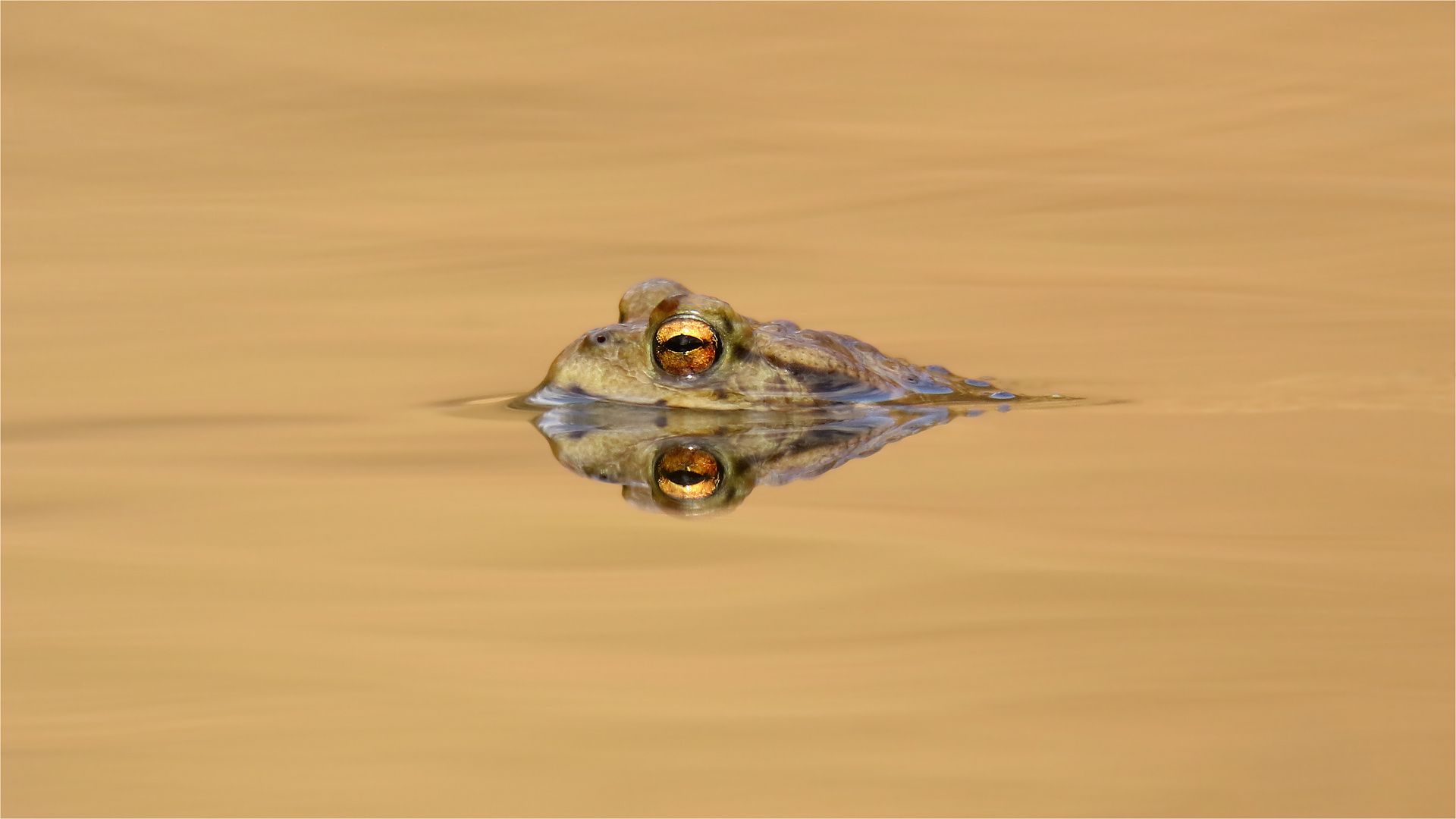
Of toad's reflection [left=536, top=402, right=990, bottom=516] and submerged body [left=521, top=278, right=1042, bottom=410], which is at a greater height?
submerged body [left=521, top=278, right=1042, bottom=410]

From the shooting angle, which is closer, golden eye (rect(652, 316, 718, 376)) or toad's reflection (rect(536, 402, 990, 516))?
toad's reflection (rect(536, 402, 990, 516))

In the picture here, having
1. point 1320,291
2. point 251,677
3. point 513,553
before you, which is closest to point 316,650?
point 251,677

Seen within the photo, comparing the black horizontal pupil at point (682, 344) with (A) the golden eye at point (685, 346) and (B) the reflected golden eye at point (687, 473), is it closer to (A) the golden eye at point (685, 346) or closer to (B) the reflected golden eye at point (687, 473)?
(A) the golden eye at point (685, 346)

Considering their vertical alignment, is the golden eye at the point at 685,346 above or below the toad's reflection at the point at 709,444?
above

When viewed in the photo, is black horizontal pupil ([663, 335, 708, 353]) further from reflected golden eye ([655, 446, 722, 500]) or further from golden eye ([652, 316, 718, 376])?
reflected golden eye ([655, 446, 722, 500])

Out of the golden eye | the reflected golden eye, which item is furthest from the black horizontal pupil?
the reflected golden eye

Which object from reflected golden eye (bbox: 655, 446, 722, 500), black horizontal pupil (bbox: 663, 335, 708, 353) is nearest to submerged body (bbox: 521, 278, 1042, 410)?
black horizontal pupil (bbox: 663, 335, 708, 353)

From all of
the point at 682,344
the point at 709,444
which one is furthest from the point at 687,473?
the point at 682,344

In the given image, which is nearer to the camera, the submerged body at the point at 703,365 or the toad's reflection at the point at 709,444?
the toad's reflection at the point at 709,444

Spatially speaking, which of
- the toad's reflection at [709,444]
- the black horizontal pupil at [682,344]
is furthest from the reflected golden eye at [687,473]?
the black horizontal pupil at [682,344]
